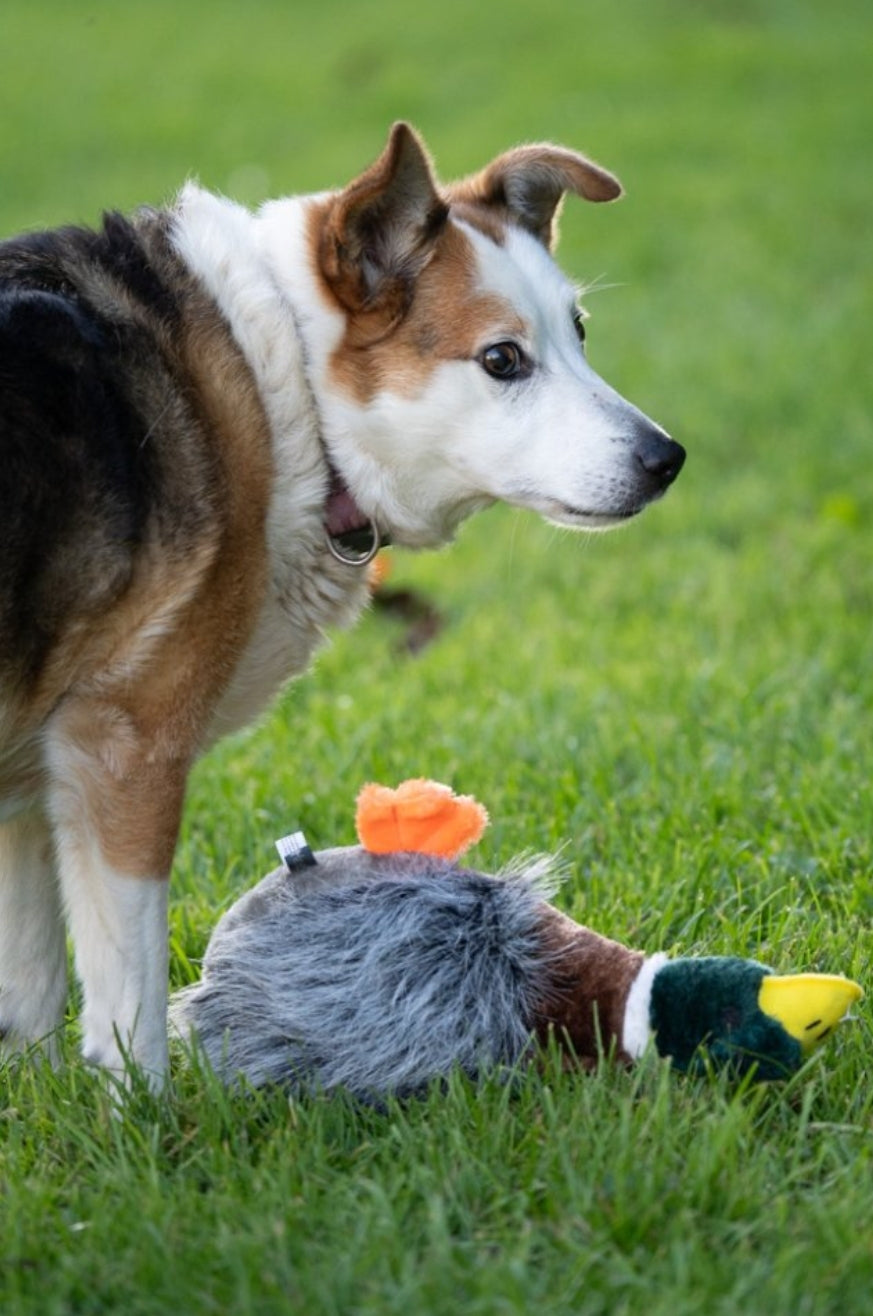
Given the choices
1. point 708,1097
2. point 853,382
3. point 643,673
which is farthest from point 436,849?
point 853,382

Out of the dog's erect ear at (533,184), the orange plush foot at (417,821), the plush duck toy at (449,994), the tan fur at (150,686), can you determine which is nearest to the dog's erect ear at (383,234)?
the dog's erect ear at (533,184)

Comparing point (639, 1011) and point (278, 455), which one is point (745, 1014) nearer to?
point (639, 1011)

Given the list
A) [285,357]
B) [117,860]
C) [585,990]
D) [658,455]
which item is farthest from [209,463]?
[585,990]

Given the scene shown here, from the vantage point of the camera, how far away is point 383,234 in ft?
10.9

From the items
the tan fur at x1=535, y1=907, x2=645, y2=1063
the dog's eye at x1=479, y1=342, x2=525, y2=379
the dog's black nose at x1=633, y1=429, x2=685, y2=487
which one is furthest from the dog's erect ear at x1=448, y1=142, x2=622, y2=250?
the tan fur at x1=535, y1=907, x2=645, y2=1063

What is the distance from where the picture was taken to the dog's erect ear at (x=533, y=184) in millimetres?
3625

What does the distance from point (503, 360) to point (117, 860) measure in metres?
1.22

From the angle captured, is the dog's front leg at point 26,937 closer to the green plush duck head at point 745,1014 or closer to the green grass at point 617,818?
the green grass at point 617,818

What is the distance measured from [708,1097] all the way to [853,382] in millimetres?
6125

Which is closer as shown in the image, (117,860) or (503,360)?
(117,860)

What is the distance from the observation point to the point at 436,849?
3.24 m

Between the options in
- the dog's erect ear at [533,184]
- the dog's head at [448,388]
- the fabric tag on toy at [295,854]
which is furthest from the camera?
the dog's erect ear at [533,184]

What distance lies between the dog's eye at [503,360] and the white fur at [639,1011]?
117cm

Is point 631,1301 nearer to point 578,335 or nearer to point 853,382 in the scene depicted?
point 578,335
